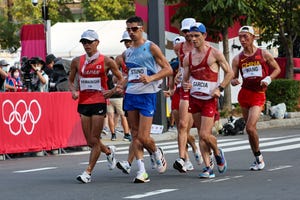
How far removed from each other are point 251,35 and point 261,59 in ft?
1.24

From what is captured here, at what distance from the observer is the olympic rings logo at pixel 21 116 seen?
1766 cm

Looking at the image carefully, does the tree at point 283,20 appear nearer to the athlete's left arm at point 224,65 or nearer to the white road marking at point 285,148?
the white road marking at point 285,148

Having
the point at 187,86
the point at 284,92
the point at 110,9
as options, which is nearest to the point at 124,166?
the point at 187,86

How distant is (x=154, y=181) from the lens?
12086mm

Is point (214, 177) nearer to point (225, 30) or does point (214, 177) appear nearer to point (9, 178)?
point (9, 178)

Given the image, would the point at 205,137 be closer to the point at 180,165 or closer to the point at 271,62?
the point at 180,165

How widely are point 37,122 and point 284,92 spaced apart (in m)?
12.9

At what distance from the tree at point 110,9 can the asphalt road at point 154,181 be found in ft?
141

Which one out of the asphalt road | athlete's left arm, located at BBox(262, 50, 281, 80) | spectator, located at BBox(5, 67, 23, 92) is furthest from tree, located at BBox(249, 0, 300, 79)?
athlete's left arm, located at BBox(262, 50, 281, 80)

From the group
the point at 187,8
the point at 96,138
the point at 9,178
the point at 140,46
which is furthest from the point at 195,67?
the point at 187,8

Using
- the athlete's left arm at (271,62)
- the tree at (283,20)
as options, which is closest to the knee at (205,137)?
the athlete's left arm at (271,62)

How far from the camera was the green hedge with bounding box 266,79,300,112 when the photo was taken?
29.5 m

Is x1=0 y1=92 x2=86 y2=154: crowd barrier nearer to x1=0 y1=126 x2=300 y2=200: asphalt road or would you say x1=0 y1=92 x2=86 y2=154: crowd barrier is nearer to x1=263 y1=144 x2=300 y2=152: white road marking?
x1=0 y1=126 x2=300 y2=200: asphalt road

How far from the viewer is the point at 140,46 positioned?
12.2 metres
